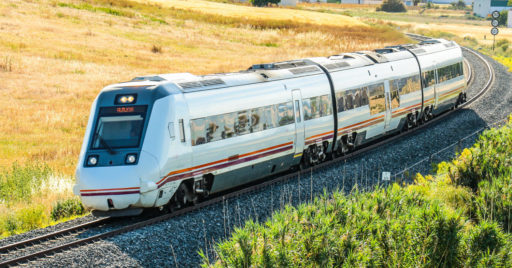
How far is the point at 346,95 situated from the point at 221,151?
660 cm

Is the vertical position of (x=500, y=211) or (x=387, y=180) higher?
(x=500, y=211)

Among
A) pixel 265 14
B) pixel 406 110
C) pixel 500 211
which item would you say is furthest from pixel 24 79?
pixel 265 14

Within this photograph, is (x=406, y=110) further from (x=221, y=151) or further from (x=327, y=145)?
(x=221, y=151)

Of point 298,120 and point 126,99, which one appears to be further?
point 298,120

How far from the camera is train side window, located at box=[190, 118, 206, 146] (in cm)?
1466

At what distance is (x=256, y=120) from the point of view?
1662 cm

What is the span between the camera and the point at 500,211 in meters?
12.3

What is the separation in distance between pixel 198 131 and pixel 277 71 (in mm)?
4377

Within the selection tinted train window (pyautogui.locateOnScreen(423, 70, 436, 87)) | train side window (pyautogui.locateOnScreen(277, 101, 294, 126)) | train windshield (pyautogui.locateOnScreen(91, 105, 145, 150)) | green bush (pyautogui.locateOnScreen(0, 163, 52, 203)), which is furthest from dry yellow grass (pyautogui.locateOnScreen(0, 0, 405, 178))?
tinted train window (pyautogui.locateOnScreen(423, 70, 436, 87))

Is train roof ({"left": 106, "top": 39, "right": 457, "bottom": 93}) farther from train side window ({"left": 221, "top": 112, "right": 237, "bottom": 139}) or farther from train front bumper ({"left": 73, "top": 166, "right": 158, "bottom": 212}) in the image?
Result: train front bumper ({"left": 73, "top": 166, "right": 158, "bottom": 212})

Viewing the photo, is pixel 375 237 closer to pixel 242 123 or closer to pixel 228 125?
pixel 228 125

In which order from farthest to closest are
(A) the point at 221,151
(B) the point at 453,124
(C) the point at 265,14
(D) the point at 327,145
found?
(C) the point at 265,14, (B) the point at 453,124, (D) the point at 327,145, (A) the point at 221,151

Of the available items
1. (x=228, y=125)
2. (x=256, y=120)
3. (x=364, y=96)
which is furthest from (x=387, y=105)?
(x=228, y=125)

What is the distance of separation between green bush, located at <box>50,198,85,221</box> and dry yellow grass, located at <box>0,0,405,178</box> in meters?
4.61
